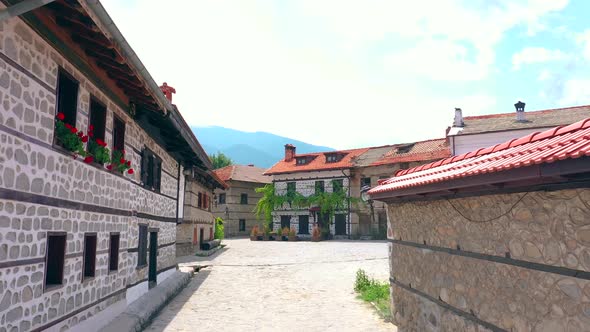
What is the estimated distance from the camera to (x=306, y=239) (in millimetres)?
33250

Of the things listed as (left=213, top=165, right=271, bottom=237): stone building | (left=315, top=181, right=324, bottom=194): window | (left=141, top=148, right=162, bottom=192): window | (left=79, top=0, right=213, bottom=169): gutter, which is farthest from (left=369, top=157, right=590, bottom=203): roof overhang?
(left=213, top=165, right=271, bottom=237): stone building

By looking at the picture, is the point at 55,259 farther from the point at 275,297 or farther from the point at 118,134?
the point at 275,297

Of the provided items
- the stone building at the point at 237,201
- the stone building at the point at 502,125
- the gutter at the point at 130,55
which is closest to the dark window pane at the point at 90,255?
the gutter at the point at 130,55

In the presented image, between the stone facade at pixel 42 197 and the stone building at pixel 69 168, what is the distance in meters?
0.01

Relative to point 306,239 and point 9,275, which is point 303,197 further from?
point 9,275

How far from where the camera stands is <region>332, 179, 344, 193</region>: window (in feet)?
113

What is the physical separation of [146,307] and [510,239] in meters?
7.60

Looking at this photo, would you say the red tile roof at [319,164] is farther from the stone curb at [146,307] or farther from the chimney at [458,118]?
the stone curb at [146,307]

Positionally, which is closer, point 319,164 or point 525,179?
point 525,179

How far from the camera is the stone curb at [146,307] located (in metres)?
7.62

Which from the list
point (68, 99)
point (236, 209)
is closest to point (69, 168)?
point (68, 99)

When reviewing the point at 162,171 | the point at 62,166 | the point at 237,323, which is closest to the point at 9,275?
the point at 62,166

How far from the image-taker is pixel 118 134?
8.69m

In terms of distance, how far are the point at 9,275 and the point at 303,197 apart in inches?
1217
